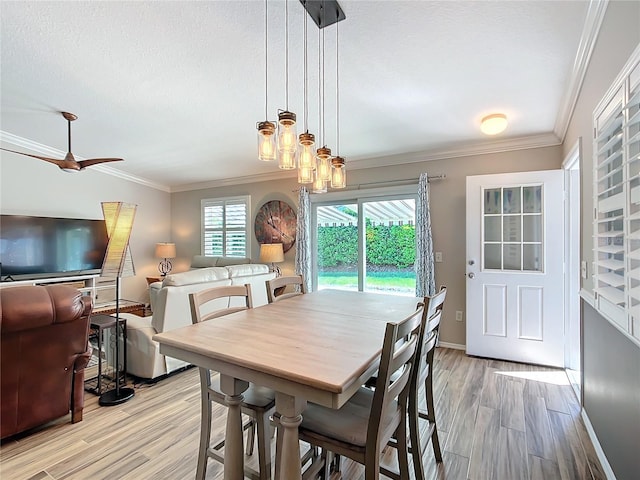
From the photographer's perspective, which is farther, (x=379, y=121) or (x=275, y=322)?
(x=379, y=121)

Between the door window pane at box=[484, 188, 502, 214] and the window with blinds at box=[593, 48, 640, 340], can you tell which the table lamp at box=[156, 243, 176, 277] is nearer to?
the door window pane at box=[484, 188, 502, 214]

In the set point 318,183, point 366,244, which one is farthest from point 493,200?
point 318,183

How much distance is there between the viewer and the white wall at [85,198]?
4.31 metres

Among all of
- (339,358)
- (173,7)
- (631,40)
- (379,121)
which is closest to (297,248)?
(379,121)

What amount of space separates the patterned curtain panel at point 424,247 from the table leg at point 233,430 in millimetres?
2859

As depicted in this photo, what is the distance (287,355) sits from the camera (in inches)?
48.9

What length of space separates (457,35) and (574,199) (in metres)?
2.04

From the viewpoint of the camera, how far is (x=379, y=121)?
10.6 feet

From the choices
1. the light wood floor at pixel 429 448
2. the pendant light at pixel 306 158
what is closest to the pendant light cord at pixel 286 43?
the pendant light at pixel 306 158

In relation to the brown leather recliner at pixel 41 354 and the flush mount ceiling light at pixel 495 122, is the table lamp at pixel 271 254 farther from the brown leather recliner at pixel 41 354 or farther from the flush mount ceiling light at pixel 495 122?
the flush mount ceiling light at pixel 495 122

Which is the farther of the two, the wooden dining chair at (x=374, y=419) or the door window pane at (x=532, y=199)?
the door window pane at (x=532, y=199)

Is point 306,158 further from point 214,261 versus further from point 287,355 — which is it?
A: point 214,261

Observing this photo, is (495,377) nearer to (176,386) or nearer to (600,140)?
(600,140)

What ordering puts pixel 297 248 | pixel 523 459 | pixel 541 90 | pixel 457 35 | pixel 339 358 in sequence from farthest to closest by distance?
pixel 297 248 < pixel 541 90 < pixel 457 35 < pixel 523 459 < pixel 339 358
